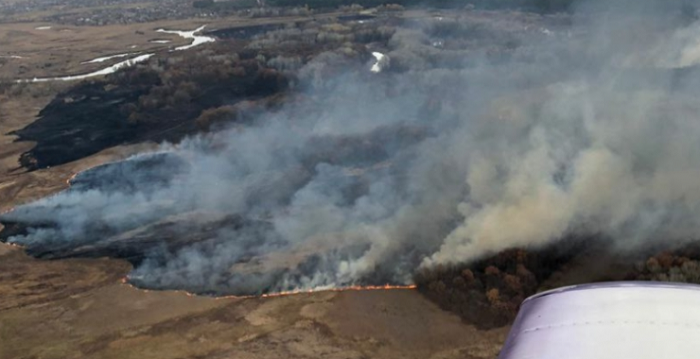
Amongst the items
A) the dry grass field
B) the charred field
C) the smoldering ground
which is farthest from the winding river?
the dry grass field

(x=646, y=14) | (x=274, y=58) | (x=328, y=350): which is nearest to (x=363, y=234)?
(x=328, y=350)

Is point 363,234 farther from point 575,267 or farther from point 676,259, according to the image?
point 676,259

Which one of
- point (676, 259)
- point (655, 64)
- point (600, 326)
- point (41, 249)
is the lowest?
point (41, 249)

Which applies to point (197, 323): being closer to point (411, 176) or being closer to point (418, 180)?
point (418, 180)

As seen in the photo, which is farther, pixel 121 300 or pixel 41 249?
pixel 41 249

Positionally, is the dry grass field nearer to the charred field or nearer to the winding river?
the charred field

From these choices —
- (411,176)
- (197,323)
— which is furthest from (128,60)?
(197,323)
